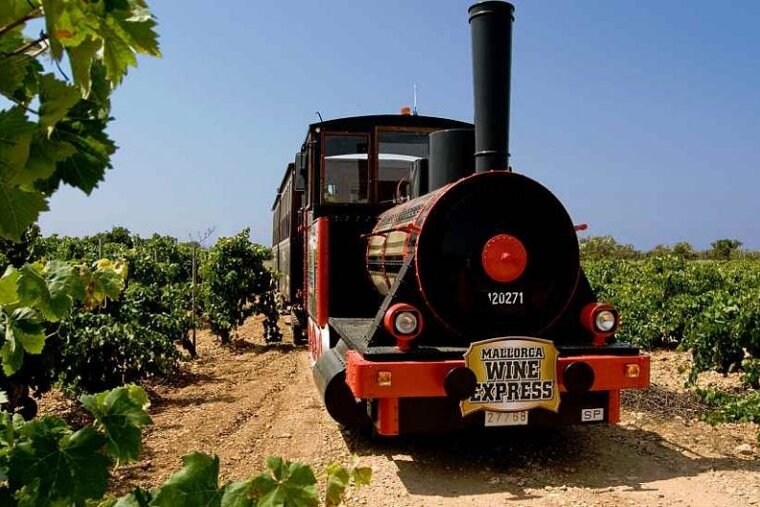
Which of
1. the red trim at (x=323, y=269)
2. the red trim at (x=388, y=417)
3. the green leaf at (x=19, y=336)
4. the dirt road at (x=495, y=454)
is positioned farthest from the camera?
the red trim at (x=323, y=269)

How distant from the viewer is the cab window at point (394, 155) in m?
6.43

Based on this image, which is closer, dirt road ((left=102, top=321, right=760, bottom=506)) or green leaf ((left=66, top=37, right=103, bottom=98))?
green leaf ((left=66, top=37, right=103, bottom=98))

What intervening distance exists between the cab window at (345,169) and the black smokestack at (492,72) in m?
1.92

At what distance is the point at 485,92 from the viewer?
15.2 feet

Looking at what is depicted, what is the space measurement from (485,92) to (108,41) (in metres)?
4.12

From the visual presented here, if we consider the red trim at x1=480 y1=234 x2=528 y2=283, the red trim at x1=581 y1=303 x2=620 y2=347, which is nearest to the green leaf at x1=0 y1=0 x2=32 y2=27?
the red trim at x1=480 y1=234 x2=528 y2=283

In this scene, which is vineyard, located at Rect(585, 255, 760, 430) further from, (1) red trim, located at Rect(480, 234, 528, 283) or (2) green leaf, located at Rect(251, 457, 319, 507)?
(2) green leaf, located at Rect(251, 457, 319, 507)

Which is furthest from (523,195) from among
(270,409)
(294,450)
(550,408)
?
(270,409)

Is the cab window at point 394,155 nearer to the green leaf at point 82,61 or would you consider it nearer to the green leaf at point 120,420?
the green leaf at point 120,420

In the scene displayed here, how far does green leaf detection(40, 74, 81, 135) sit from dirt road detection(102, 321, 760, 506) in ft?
11.8

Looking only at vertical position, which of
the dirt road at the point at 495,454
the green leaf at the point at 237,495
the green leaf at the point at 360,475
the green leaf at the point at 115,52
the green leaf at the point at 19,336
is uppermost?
the green leaf at the point at 115,52

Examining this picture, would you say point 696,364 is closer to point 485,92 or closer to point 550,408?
point 550,408

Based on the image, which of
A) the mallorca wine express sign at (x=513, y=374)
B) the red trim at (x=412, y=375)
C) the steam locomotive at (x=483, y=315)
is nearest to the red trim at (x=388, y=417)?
the steam locomotive at (x=483, y=315)

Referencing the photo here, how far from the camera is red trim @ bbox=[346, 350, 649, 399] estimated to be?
410 cm
